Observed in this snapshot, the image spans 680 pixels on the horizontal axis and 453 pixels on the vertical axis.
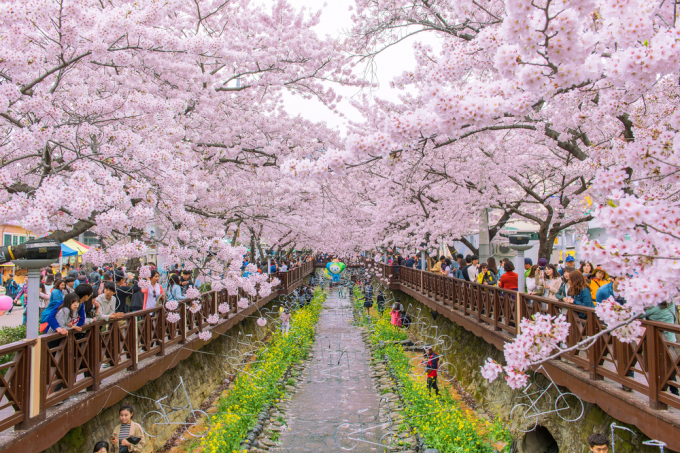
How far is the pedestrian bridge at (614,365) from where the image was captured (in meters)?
4.63

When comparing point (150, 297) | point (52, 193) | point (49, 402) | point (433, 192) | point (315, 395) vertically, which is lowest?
point (315, 395)

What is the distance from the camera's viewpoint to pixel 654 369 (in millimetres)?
4734

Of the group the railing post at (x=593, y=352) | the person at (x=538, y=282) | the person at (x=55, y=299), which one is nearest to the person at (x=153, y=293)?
the person at (x=55, y=299)

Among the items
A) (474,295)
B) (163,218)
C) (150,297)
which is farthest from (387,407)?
(163,218)

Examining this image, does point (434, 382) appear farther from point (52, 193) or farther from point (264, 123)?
point (52, 193)

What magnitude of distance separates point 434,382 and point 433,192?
826cm

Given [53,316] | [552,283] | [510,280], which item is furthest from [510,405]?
[53,316]

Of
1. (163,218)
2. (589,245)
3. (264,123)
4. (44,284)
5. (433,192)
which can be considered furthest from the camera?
(433,192)

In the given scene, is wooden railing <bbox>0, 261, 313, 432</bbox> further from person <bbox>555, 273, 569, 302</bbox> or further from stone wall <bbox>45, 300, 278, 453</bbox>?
person <bbox>555, 273, 569, 302</bbox>

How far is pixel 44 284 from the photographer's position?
595 inches

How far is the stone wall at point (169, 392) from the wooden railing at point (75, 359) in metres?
0.63

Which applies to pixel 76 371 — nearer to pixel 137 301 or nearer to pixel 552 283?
pixel 137 301

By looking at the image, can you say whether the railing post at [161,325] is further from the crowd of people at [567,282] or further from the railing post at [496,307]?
the crowd of people at [567,282]

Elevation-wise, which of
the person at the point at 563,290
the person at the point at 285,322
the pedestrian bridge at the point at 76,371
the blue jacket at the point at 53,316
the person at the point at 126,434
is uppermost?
the person at the point at 563,290
